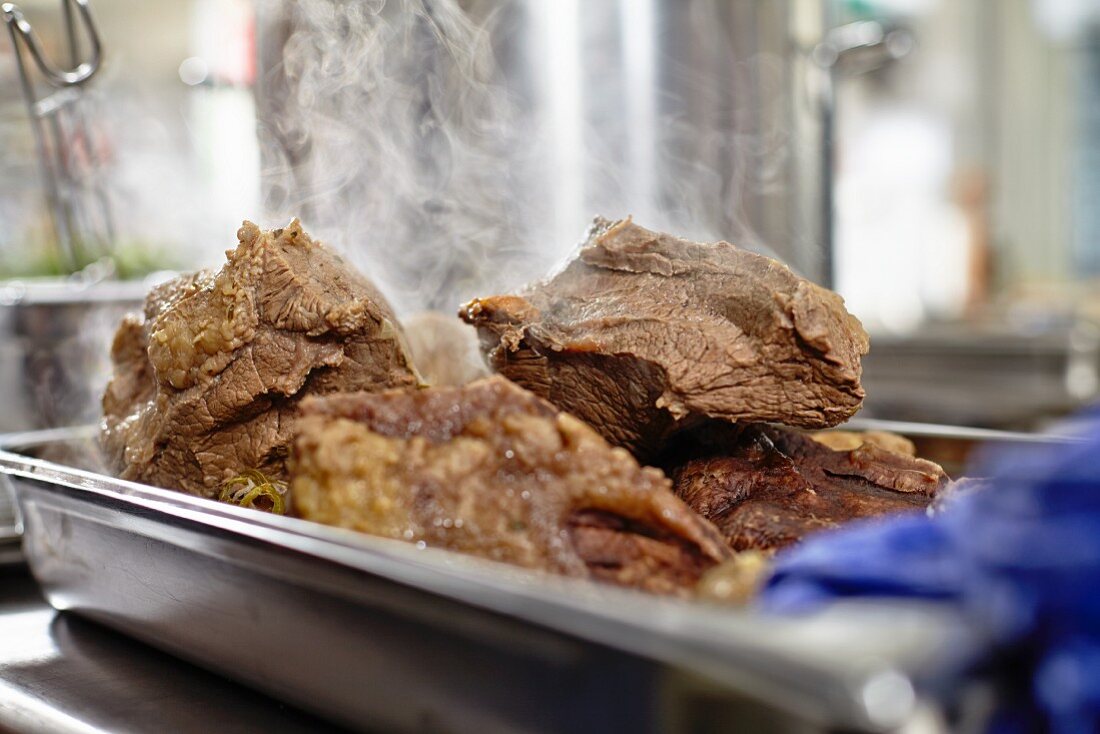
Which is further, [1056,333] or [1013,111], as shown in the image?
[1013,111]

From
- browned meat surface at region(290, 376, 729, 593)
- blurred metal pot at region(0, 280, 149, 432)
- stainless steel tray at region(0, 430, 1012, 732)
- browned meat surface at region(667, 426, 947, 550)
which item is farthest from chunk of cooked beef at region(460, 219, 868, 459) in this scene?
blurred metal pot at region(0, 280, 149, 432)

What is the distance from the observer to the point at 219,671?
4.43ft

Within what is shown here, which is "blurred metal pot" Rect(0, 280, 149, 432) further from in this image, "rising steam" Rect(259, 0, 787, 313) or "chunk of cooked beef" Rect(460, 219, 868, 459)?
"chunk of cooked beef" Rect(460, 219, 868, 459)

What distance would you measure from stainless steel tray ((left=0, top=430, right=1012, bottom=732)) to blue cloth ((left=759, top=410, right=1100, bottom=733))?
0.04 metres

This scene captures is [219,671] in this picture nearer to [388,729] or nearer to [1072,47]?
[388,729]

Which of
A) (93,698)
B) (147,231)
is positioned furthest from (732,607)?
(147,231)

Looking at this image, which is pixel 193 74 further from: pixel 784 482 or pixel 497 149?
pixel 784 482

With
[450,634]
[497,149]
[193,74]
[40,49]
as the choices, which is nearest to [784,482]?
[450,634]

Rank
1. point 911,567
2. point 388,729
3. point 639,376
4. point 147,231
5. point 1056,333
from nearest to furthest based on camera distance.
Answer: point 911,567 < point 388,729 < point 639,376 < point 147,231 < point 1056,333

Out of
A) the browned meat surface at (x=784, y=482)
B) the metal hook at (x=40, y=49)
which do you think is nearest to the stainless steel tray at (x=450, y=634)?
the browned meat surface at (x=784, y=482)

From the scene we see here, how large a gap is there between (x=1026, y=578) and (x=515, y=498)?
0.52 meters

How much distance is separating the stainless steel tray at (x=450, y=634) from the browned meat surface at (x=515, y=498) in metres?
0.08

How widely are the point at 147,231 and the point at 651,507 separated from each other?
11.3 ft

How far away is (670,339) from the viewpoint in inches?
57.6
